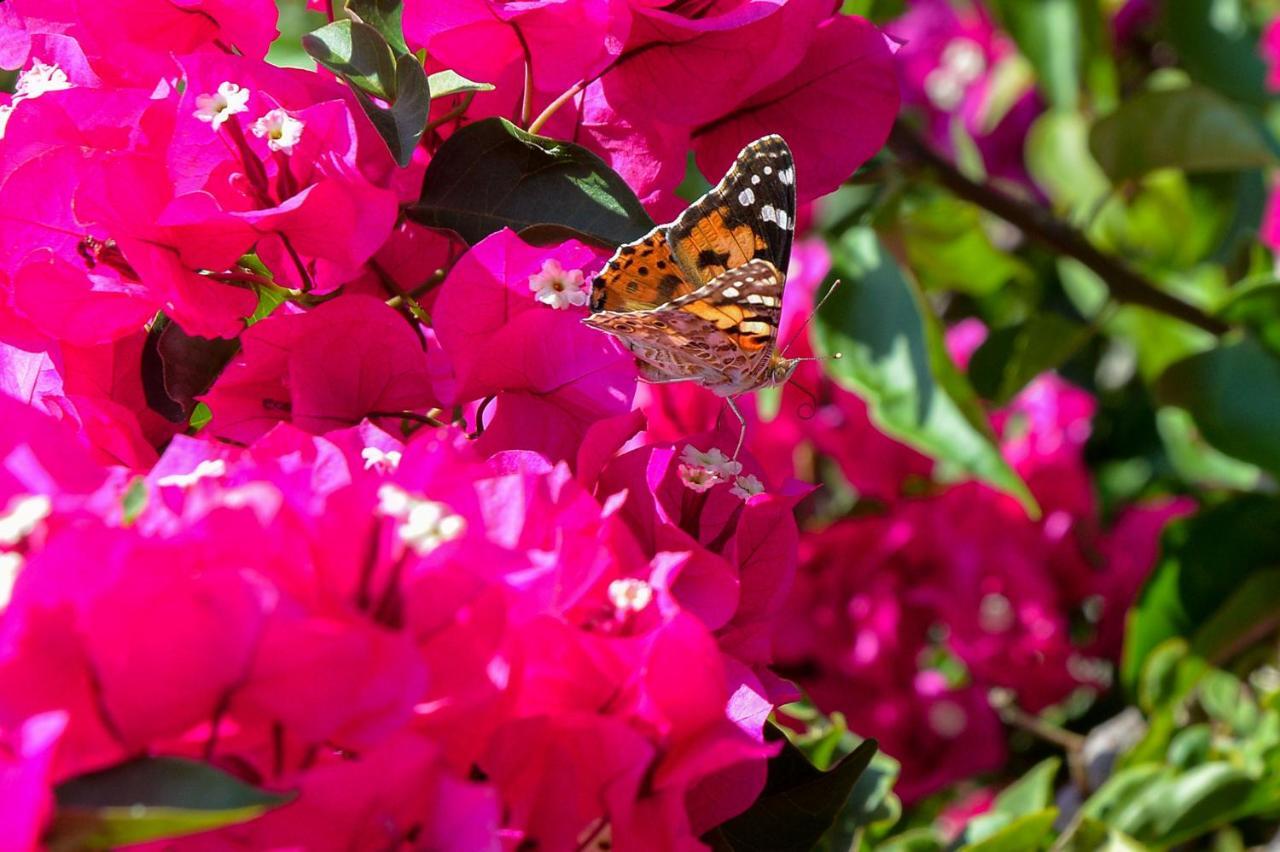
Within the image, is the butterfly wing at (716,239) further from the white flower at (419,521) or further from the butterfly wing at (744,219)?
the white flower at (419,521)

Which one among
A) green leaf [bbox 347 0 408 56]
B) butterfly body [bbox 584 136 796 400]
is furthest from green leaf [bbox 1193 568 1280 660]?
green leaf [bbox 347 0 408 56]

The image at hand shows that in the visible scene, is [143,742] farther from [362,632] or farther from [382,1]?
[382,1]

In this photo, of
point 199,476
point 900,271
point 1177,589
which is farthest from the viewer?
point 1177,589

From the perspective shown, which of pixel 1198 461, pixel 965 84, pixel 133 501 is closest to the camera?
pixel 133 501

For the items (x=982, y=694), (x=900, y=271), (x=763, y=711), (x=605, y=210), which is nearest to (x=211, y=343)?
(x=605, y=210)

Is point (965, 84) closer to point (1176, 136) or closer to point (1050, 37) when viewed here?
point (1050, 37)

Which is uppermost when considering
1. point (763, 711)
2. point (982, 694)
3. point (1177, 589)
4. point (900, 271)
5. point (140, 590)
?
point (140, 590)

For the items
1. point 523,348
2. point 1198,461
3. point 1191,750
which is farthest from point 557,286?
point 1198,461
